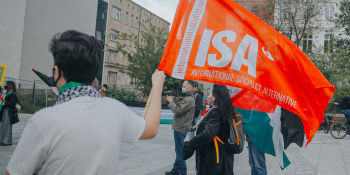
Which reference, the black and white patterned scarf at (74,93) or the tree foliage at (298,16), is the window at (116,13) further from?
the black and white patterned scarf at (74,93)

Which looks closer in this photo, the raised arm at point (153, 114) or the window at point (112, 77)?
the raised arm at point (153, 114)

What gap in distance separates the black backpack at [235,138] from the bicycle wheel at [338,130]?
1389 centimetres

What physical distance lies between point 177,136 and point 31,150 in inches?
238

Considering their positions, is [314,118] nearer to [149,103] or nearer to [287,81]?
[287,81]

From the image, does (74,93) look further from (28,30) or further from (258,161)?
(28,30)

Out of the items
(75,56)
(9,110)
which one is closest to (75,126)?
(75,56)

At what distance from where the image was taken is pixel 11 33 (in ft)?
87.1

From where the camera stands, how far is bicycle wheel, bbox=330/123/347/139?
16.5 meters

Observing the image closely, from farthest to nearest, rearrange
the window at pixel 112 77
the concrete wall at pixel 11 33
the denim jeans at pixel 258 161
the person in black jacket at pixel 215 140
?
the window at pixel 112 77 < the concrete wall at pixel 11 33 < the denim jeans at pixel 258 161 < the person in black jacket at pixel 215 140

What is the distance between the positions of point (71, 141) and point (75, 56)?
40 centimetres

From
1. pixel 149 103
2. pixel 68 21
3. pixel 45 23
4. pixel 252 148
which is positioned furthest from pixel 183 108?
pixel 68 21

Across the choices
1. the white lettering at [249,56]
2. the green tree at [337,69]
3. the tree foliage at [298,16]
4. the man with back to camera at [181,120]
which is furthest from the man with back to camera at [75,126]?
the tree foliage at [298,16]

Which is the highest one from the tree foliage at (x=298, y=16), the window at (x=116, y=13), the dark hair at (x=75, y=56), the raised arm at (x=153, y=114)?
the window at (x=116, y=13)

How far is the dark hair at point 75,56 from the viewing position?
65.1 inches
